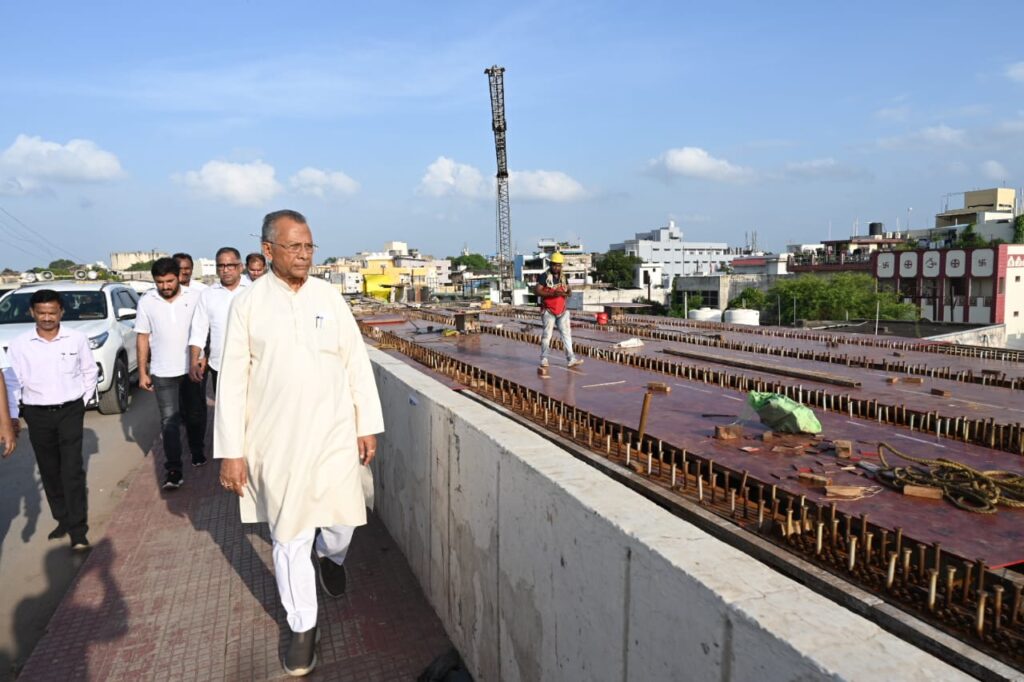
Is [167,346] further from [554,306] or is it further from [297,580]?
[554,306]

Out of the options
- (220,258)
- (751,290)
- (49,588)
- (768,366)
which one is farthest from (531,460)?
(751,290)

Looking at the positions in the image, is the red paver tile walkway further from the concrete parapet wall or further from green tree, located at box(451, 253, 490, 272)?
green tree, located at box(451, 253, 490, 272)

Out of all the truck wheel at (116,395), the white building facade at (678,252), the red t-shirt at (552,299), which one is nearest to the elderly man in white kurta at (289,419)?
the red t-shirt at (552,299)

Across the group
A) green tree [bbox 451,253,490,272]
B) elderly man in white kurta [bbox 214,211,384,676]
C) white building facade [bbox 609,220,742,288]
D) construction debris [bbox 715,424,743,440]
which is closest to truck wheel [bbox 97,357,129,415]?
elderly man in white kurta [bbox 214,211,384,676]

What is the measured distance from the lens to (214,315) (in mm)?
5973

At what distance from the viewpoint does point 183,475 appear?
6035mm

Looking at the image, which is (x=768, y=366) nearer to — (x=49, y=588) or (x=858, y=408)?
(x=858, y=408)

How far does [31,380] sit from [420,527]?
9.34 feet

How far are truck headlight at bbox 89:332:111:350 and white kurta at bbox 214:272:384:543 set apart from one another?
6.07 m

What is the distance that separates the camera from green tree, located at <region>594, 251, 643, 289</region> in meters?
79.1

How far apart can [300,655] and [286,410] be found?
3.90ft

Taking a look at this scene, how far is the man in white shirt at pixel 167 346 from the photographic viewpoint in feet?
18.6

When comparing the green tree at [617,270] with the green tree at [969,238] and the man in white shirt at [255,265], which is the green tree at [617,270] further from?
the man in white shirt at [255,265]

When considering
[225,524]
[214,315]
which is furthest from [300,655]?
[214,315]
